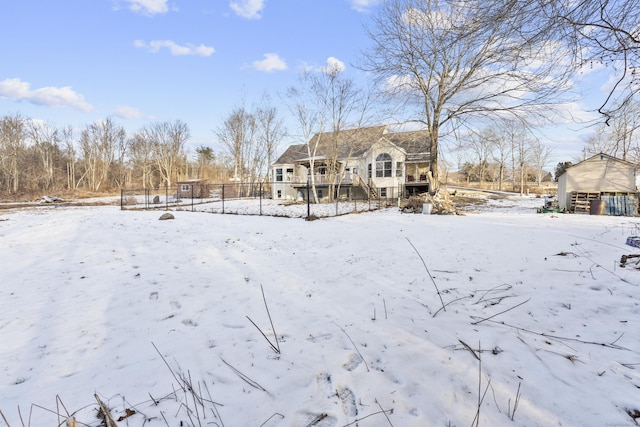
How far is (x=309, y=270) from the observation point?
5082 mm

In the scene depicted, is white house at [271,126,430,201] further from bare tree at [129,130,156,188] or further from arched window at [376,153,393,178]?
bare tree at [129,130,156,188]

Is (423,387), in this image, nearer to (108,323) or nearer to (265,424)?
(265,424)

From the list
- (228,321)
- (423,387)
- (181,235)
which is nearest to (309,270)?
(228,321)

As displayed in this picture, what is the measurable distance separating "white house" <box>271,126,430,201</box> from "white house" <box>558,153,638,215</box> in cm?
987

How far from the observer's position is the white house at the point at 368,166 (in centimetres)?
2498

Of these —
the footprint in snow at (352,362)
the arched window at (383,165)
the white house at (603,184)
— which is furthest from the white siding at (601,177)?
the footprint in snow at (352,362)

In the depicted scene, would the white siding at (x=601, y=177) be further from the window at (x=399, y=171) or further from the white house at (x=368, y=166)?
the window at (x=399, y=171)

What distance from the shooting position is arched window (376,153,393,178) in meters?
25.6

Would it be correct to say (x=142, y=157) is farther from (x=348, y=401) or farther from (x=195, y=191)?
(x=348, y=401)

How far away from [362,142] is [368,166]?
2.76 m

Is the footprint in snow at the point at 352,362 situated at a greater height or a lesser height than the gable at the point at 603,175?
lesser

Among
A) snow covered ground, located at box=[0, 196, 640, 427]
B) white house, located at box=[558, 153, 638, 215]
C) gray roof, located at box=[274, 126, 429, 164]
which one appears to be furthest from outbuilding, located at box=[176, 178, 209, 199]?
white house, located at box=[558, 153, 638, 215]

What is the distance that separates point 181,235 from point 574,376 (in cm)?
860

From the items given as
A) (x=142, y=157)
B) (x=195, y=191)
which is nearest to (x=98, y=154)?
(x=142, y=157)
